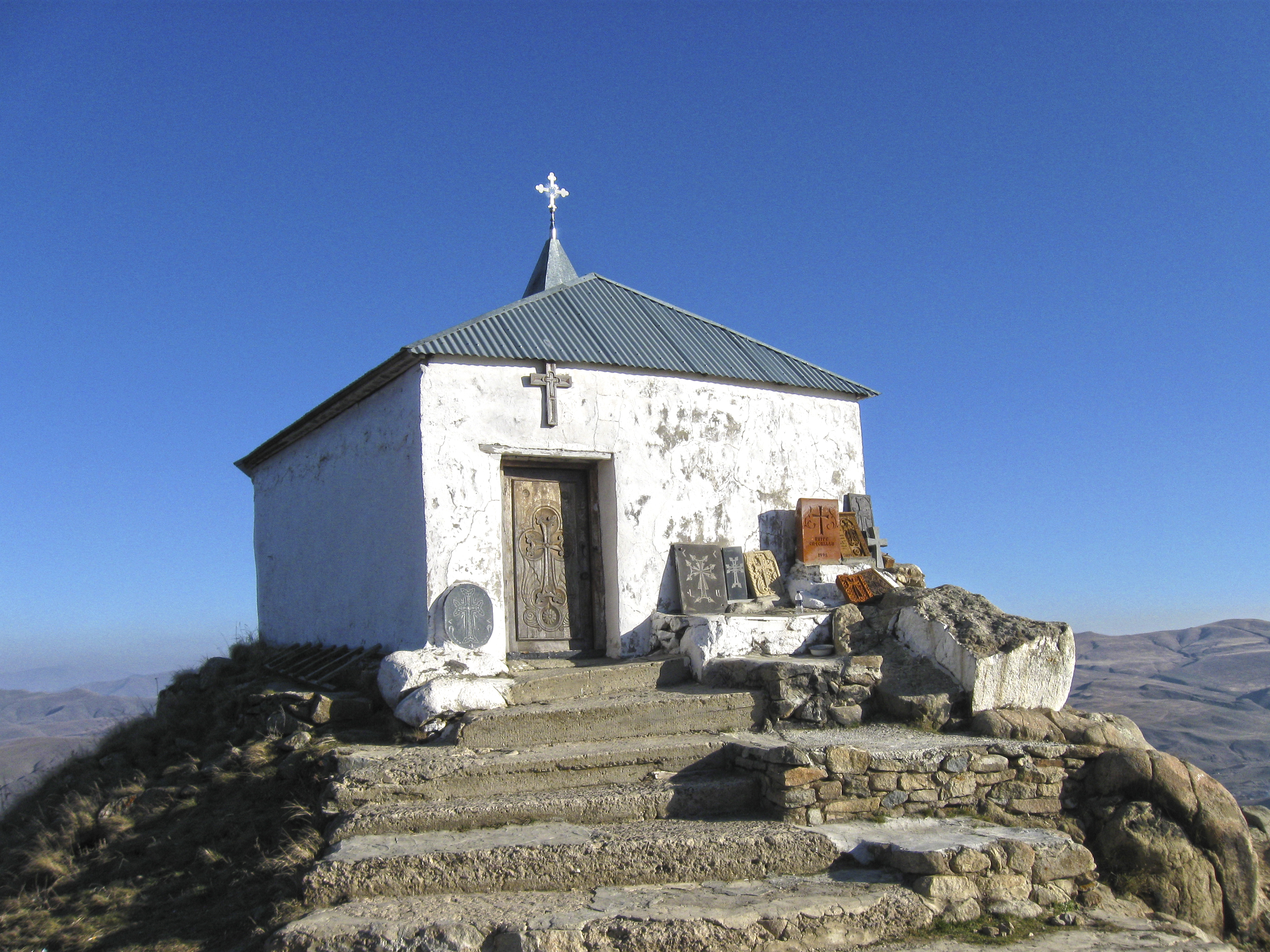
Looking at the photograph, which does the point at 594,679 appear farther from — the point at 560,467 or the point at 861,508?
the point at 861,508

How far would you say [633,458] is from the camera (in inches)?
350

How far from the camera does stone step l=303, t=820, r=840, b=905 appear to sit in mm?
4832

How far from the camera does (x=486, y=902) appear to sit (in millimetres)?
4738

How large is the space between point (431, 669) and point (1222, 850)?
606 cm

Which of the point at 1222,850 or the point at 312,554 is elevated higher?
the point at 312,554

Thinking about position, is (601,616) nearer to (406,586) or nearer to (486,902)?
(406,586)

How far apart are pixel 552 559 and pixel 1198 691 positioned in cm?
5655

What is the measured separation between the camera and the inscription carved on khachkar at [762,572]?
9125 mm

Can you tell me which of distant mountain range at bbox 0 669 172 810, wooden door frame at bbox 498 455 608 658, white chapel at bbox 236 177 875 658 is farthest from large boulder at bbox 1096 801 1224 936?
distant mountain range at bbox 0 669 172 810

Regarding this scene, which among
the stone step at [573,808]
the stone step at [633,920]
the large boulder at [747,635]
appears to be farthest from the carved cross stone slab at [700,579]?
the stone step at [633,920]

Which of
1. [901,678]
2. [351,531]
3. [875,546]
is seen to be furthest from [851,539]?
[351,531]

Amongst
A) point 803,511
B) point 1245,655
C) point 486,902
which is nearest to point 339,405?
point 803,511

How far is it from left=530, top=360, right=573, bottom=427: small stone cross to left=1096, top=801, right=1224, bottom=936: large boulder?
567 cm

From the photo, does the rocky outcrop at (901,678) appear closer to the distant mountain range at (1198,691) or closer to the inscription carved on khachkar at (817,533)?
the inscription carved on khachkar at (817,533)
